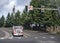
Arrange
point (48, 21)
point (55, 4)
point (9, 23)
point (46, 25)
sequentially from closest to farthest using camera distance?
point (55, 4)
point (48, 21)
point (46, 25)
point (9, 23)

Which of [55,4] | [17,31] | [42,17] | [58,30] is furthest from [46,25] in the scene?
[17,31]

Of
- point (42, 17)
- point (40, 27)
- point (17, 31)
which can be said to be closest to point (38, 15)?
point (42, 17)

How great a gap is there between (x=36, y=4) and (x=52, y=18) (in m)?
12.7

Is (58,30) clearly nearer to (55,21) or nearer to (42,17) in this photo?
(55,21)

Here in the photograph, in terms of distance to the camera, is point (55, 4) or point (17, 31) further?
point (55, 4)

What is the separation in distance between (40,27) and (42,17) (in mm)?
10168

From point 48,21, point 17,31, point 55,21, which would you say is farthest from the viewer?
point 48,21

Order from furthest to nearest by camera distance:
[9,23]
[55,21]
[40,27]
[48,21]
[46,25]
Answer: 1. [9,23]
2. [40,27]
3. [46,25]
4. [48,21]
5. [55,21]

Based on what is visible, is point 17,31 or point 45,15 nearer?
point 17,31

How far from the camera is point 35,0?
95500 mm

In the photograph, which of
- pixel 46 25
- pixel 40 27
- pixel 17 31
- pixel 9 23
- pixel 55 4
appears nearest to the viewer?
pixel 17 31

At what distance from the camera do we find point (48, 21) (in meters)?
85.9

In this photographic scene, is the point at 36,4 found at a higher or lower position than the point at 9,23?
higher

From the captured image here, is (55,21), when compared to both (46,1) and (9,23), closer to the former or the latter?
(46,1)
